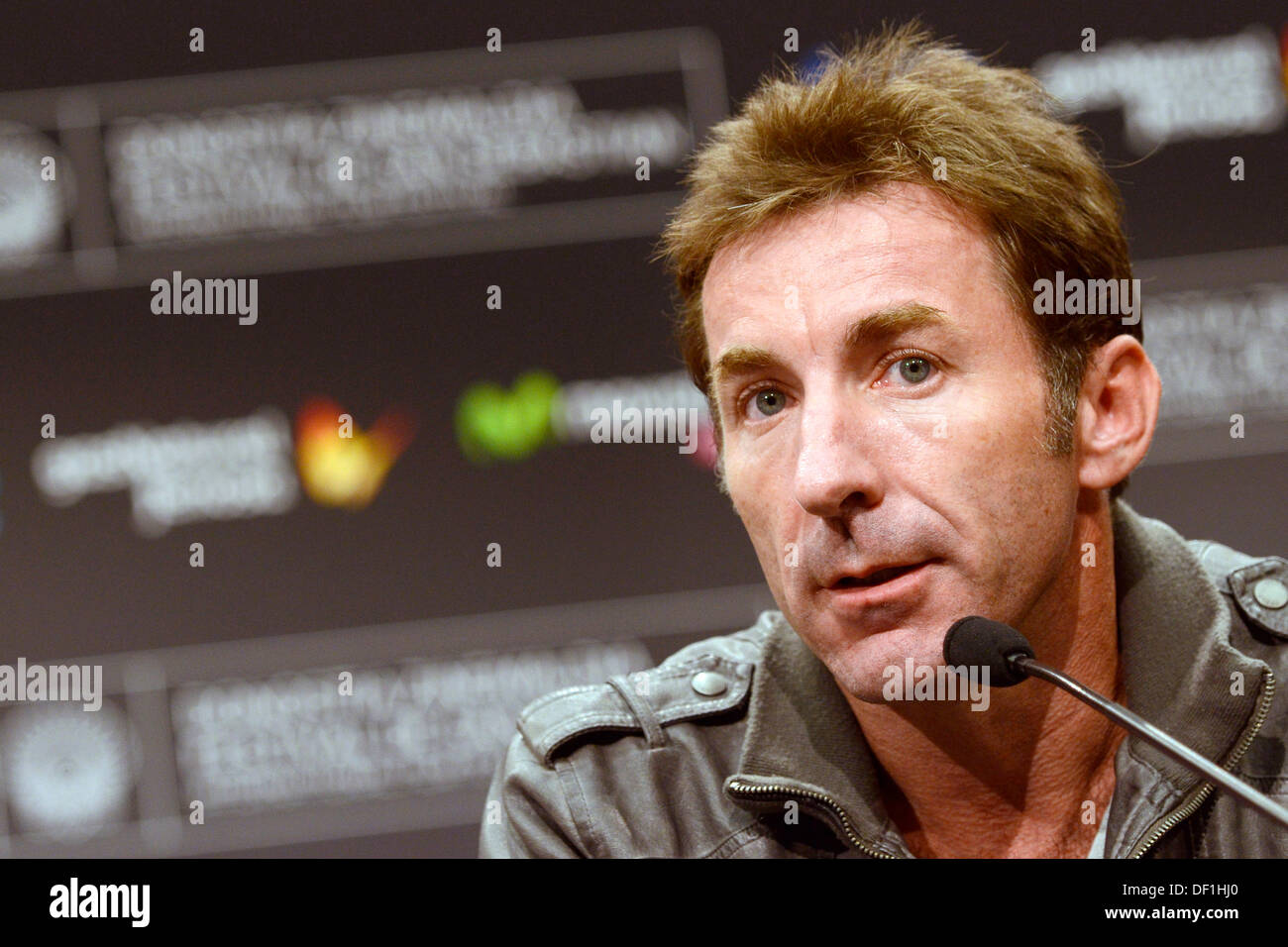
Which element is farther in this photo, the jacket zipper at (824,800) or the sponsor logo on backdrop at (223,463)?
the sponsor logo on backdrop at (223,463)

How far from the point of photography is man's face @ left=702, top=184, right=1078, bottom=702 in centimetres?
153

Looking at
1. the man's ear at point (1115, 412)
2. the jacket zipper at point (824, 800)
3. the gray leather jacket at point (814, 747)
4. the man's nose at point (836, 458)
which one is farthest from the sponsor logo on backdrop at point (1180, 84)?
the jacket zipper at point (824, 800)

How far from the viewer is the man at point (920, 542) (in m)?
1.56

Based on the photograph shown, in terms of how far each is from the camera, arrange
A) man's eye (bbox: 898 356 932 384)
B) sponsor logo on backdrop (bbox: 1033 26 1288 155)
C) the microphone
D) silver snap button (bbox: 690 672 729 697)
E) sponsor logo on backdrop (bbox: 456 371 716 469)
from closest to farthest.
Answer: the microphone
man's eye (bbox: 898 356 932 384)
silver snap button (bbox: 690 672 729 697)
sponsor logo on backdrop (bbox: 1033 26 1288 155)
sponsor logo on backdrop (bbox: 456 371 716 469)

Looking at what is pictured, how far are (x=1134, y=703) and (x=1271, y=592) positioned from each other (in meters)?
0.30

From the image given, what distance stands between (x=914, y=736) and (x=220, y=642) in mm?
1698

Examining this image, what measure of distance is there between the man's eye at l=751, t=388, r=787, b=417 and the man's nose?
7cm

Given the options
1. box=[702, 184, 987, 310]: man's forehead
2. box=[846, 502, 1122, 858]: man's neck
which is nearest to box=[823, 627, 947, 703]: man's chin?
box=[846, 502, 1122, 858]: man's neck

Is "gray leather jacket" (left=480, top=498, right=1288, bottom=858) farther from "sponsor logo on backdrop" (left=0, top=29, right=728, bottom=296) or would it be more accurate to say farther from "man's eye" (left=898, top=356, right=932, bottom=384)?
"sponsor logo on backdrop" (left=0, top=29, right=728, bottom=296)

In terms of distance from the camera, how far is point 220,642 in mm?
2807

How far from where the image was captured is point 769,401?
167cm

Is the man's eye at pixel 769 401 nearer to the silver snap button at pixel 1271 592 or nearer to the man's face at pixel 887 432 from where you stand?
the man's face at pixel 887 432

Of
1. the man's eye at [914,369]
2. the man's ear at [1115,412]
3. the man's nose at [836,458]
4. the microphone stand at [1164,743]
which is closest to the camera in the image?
the microphone stand at [1164,743]
